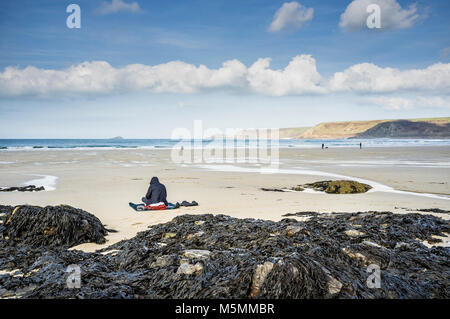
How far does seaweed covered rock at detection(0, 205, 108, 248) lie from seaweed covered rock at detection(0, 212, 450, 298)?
11.4 inches

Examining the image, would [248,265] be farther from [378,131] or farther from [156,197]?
[378,131]

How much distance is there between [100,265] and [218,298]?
1.92 meters

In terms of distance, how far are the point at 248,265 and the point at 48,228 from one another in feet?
13.6

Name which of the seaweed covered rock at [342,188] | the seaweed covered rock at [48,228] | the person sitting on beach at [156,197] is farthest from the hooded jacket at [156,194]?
the seaweed covered rock at [342,188]

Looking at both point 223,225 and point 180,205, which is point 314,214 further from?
point 180,205

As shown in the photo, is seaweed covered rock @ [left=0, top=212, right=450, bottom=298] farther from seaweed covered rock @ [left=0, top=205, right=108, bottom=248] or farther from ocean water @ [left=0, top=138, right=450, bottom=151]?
ocean water @ [left=0, top=138, right=450, bottom=151]

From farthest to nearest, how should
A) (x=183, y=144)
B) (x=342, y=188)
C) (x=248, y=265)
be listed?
(x=183, y=144)
(x=342, y=188)
(x=248, y=265)

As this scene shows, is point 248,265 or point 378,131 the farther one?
point 378,131

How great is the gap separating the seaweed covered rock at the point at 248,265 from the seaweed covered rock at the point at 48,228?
289mm

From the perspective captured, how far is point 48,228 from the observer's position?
211 inches

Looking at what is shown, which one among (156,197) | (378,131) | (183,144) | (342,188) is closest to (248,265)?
(156,197)

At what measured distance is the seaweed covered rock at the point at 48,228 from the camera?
523 cm

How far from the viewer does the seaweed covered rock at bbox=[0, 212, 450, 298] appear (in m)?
2.68
